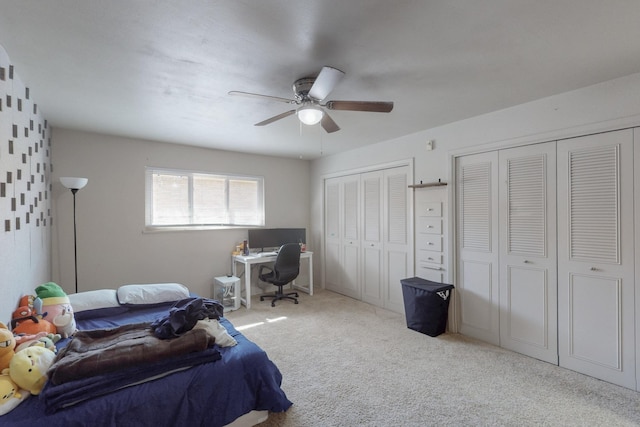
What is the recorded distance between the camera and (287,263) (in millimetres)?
4453

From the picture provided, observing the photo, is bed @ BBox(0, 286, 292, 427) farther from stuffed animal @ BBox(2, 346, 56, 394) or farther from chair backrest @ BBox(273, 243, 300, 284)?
chair backrest @ BBox(273, 243, 300, 284)

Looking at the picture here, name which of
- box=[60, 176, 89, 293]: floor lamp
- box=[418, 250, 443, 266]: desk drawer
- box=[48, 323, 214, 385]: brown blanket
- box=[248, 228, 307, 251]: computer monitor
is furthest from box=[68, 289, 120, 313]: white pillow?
box=[418, 250, 443, 266]: desk drawer

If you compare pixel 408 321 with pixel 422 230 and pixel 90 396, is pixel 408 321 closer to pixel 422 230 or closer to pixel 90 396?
pixel 422 230

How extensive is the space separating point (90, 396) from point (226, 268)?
10.6 ft

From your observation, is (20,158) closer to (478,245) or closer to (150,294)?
(150,294)

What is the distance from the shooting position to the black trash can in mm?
3234

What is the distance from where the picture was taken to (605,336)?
238 centimetres

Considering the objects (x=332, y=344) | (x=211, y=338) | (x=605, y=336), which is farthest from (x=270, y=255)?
(x=605, y=336)

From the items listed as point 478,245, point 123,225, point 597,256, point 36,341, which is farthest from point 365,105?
point 123,225

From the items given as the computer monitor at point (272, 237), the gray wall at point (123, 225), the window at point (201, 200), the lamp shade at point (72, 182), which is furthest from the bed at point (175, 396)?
the computer monitor at point (272, 237)

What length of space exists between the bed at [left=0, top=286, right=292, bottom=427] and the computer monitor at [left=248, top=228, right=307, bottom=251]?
8.91 ft

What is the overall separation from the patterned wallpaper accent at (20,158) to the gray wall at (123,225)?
44 cm

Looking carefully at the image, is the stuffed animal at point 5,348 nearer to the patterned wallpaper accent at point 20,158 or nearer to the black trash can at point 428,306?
the patterned wallpaper accent at point 20,158

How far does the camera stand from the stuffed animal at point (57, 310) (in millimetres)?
2146
